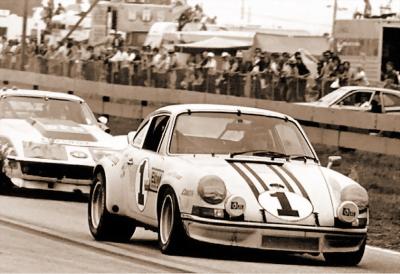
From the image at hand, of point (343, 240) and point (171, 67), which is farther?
point (171, 67)

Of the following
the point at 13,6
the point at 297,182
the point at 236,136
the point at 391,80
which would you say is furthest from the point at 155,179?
the point at 13,6

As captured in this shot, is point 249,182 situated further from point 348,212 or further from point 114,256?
point 114,256

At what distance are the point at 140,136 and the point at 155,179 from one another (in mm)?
1231

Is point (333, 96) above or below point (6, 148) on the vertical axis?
above

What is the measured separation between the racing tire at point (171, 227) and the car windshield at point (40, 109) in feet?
22.8

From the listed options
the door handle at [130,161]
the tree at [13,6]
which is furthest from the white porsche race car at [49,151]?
the tree at [13,6]

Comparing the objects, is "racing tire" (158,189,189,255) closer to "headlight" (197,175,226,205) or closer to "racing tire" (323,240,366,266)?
"headlight" (197,175,226,205)

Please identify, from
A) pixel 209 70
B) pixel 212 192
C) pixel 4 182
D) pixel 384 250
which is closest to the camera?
pixel 212 192

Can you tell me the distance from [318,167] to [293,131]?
726 mm

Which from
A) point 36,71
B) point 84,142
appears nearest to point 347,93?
point 84,142

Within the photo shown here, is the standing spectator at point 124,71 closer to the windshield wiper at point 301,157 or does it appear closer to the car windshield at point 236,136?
the car windshield at point 236,136

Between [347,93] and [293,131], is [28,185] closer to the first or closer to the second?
[293,131]

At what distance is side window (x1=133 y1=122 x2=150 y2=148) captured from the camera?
1180 cm

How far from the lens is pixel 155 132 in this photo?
38.2ft
